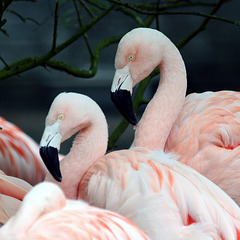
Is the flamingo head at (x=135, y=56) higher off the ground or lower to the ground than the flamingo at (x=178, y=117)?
higher

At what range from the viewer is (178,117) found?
2.65 meters

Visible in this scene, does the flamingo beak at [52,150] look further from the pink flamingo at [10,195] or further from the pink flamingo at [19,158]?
the pink flamingo at [19,158]

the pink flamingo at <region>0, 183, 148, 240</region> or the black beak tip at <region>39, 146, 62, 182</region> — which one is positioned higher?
the pink flamingo at <region>0, 183, 148, 240</region>

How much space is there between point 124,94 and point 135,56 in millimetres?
215

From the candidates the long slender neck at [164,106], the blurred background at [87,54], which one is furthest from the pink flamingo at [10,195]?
the blurred background at [87,54]

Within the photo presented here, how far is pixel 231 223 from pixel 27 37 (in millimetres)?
5839

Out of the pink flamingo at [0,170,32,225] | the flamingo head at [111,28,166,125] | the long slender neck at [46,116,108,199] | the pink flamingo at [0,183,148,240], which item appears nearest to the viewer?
the pink flamingo at [0,183,148,240]

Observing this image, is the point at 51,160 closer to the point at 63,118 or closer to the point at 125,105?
the point at 63,118

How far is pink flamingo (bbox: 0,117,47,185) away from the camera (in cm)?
257

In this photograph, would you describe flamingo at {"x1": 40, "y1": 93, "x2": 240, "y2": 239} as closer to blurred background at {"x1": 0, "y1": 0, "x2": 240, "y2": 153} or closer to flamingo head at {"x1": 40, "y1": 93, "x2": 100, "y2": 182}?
flamingo head at {"x1": 40, "y1": 93, "x2": 100, "y2": 182}

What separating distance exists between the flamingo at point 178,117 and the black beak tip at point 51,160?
1.33 feet

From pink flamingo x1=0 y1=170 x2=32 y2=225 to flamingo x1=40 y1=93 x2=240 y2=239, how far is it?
18cm

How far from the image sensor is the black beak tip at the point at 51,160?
207cm

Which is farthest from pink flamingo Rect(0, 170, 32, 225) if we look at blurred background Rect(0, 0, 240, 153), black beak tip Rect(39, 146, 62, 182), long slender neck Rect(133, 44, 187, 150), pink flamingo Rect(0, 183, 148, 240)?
blurred background Rect(0, 0, 240, 153)
